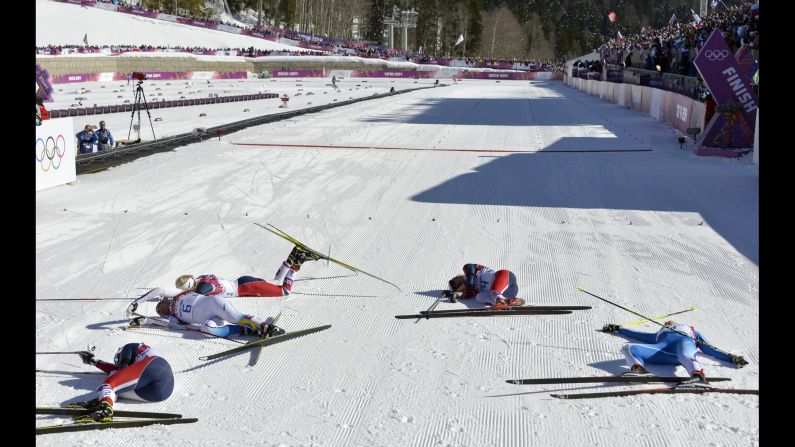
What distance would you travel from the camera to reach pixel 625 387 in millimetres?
6664

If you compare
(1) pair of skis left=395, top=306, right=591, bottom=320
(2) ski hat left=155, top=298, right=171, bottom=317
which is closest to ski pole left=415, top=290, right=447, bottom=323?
(1) pair of skis left=395, top=306, right=591, bottom=320

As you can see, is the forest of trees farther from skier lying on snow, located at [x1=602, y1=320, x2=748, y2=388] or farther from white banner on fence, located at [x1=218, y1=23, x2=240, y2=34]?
skier lying on snow, located at [x1=602, y1=320, x2=748, y2=388]

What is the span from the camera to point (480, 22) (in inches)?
5832

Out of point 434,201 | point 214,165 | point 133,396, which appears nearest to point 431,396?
point 133,396

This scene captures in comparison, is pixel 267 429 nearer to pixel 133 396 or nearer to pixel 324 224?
pixel 133 396

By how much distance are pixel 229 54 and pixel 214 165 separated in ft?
216

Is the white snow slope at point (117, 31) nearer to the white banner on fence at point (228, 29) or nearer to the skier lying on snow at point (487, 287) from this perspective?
the white banner on fence at point (228, 29)

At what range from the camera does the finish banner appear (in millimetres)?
20641

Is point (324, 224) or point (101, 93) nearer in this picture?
point (324, 224)

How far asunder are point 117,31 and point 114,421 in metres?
88.0

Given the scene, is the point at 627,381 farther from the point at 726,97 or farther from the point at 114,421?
the point at 726,97

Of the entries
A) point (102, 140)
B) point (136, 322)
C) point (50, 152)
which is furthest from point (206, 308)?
point (102, 140)

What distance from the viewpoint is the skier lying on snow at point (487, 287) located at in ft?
28.8

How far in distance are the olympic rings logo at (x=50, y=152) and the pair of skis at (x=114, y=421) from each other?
34.4ft
